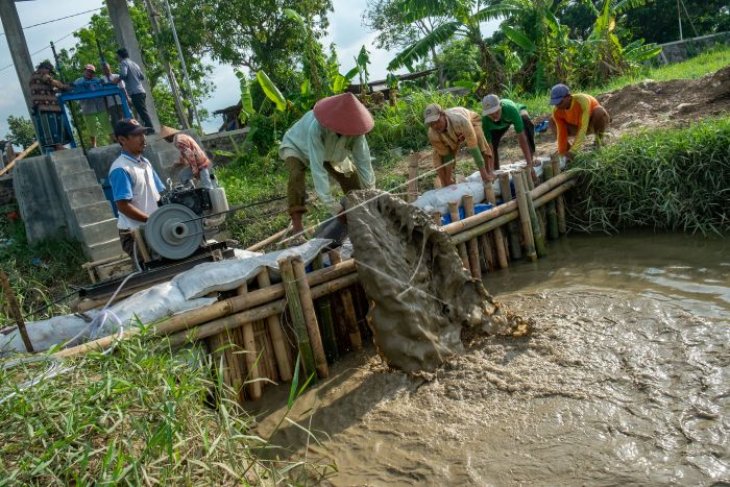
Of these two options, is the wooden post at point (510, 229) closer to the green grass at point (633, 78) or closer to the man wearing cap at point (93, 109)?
the green grass at point (633, 78)

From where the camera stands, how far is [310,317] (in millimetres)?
3979

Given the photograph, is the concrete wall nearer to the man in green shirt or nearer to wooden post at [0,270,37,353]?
wooden post at [0,270,37,353]

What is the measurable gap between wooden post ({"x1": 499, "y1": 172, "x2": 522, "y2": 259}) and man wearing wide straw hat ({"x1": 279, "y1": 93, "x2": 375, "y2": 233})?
64.1 inches

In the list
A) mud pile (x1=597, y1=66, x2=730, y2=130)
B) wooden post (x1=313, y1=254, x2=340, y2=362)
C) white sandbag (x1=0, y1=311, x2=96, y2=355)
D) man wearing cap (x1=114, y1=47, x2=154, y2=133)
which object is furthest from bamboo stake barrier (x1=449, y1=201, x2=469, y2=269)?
man wearing cap (x1=114, y1=47, x2=154, y2=133)

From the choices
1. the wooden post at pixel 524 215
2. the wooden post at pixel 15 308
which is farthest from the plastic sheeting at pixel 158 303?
the wooden post at pixel 524 215

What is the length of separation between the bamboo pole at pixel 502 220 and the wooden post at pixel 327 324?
1506mm

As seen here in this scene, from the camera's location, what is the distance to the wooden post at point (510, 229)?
234 inches

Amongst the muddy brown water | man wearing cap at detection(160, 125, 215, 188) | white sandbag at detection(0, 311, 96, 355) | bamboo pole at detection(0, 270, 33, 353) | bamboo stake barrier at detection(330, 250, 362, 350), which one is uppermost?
man wearing cap at detection(160, 125, 215, 188)

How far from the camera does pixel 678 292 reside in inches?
176

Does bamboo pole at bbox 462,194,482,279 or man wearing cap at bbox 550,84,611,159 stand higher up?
man wearing cap at bbox 550,84,611,159

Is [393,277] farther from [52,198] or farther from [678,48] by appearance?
[678,48]

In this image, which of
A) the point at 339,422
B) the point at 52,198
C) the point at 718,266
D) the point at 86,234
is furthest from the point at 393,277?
the point at 52,198

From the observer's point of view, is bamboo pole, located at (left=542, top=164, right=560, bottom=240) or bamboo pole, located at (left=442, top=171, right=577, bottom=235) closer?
bamboo pole, located at (left=442, top=171, right=577, bottom=235)

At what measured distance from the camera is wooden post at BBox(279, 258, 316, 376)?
3.88 metres
